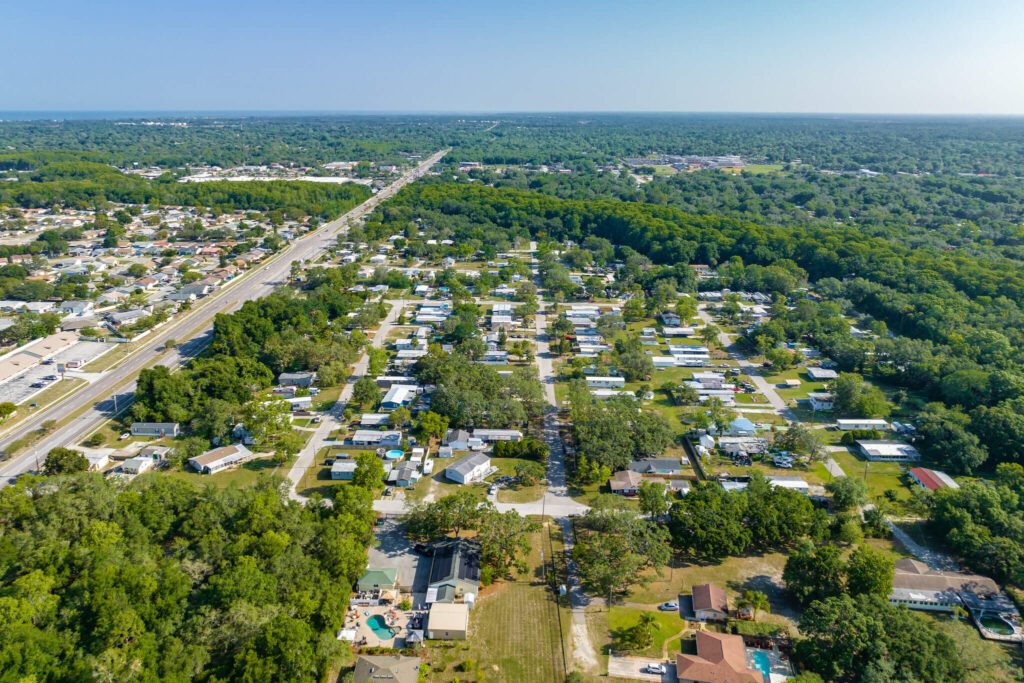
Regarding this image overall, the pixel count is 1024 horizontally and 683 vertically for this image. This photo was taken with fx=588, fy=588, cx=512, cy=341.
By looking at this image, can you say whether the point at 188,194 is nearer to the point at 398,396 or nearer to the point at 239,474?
the point at 398,396

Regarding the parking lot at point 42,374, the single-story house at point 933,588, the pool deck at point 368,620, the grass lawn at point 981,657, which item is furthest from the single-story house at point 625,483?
the parking lot at point 42,374

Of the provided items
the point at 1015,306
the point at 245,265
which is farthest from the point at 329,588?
the point at 1015,306

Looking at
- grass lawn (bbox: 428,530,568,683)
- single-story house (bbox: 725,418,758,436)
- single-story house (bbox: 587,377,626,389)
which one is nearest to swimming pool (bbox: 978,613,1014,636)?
single-story house (bbox: 725,418,758,436)

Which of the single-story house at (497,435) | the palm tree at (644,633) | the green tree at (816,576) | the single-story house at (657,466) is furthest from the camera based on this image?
the single-story house at (497,435)

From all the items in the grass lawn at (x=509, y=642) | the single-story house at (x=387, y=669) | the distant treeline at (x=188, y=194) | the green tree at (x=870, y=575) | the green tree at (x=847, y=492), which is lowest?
the grass lawn at (x=509, y=642)

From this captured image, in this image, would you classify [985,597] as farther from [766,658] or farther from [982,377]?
[982,377]

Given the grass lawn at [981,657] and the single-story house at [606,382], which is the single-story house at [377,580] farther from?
the single-story house at [606,382]

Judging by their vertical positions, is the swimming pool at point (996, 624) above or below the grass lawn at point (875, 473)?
above

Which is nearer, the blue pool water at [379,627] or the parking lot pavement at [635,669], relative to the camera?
the parking lot pavement at [635,669]

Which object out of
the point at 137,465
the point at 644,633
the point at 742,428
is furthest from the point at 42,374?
the point at 742,428
